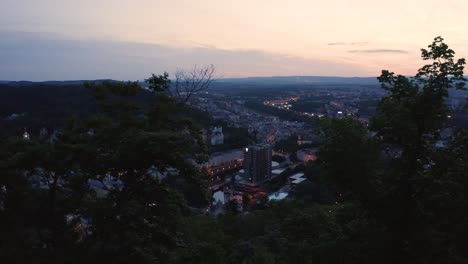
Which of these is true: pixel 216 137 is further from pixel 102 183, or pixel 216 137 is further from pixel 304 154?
pixel 102 183

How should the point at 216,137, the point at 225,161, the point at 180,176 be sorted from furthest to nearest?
the point at 216,137, the point at 225,161, the point at 180,176

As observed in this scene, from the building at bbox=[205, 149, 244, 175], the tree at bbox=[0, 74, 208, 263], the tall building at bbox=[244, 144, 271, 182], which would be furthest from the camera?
the building at bbox=[205, 149, 244, 175]

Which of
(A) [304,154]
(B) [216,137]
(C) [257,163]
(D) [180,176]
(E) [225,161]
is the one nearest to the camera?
(D) [180,176]

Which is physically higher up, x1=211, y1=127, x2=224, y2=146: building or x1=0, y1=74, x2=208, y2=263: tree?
x1=0, y1=74, x2=208, y2=263: tree

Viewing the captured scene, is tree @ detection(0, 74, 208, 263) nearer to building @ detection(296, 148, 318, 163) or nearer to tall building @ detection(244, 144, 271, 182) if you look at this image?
tall building @ detection(244, 144, 271, 182)

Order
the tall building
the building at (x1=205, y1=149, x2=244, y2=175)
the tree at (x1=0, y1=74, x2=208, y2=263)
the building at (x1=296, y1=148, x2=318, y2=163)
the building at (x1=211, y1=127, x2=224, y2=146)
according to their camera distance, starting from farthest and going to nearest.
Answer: the building at (x1=211, y1=127, x2=224, y2=146) → the building at (x1=296, y1=148, x2=318, y2=163) → the building at (x1=205, y1=149, x2=244, y2=175) → the tall building → the tree at (x1=0, y1=74, x2=208, y2=263)

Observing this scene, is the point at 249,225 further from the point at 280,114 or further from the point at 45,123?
the point at 280,114

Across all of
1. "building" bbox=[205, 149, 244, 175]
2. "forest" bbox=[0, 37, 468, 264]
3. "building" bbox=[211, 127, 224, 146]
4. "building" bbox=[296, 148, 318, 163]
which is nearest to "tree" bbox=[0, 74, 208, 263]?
"forest" bbox=[0, 37, 468, 264]

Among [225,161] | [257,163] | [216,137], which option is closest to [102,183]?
[257,163]
